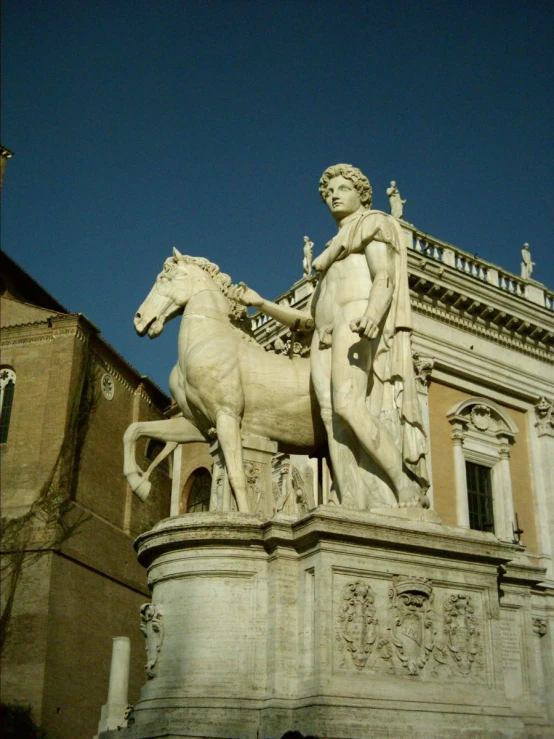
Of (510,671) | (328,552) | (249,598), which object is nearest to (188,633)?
(249,598)

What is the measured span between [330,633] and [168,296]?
12.8ft

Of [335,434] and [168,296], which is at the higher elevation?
[168,296]

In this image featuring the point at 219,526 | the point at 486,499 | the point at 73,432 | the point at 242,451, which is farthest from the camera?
the point at 73,432

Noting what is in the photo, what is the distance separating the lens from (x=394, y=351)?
8180mm

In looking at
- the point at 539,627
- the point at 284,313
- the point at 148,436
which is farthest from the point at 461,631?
the point at 148,436

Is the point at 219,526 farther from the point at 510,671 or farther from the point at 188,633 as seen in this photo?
the point at 510,671

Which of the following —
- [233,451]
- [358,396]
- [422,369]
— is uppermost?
[422,369]

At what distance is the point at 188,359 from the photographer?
28.1ft

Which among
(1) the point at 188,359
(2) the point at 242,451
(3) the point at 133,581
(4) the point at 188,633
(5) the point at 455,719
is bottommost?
(5) the point at 455,719

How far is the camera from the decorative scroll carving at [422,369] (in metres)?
24.0

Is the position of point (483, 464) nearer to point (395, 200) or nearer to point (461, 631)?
point (395, 200)

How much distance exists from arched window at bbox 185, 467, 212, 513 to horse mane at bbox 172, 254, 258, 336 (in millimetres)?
20989

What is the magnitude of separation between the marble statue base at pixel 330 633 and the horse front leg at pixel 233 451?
780mm

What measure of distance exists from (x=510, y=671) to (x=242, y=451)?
2.84m
